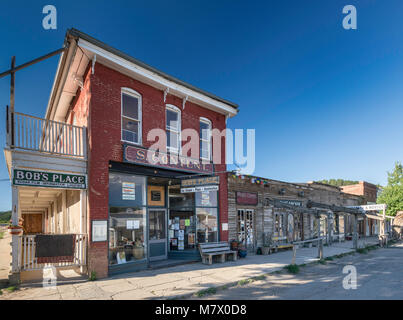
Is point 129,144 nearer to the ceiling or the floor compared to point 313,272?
nearer to the ceiling

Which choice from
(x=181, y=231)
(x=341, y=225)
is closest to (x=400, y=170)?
(x=341, y=225)

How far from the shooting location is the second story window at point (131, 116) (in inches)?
431

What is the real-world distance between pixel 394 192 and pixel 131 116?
3275cm

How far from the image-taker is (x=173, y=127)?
41.5 ft

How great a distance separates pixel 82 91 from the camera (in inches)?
424

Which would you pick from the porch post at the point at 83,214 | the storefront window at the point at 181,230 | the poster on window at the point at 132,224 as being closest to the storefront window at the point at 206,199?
the storefront window at the point at 181,230

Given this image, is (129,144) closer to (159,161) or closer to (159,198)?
(159,161)

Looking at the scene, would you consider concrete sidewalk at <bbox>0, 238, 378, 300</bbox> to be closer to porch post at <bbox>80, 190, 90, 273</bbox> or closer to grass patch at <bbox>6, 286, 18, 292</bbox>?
grass patch at <bbox>6, 286, 18, 292</bbox>

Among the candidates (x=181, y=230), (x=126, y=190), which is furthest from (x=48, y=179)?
(x=181, y=230)

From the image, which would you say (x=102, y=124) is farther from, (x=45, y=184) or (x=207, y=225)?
(x=207, y=225)

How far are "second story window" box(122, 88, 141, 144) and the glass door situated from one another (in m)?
3.33

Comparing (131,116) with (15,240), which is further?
(131,116)

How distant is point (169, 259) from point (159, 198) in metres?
2.75
